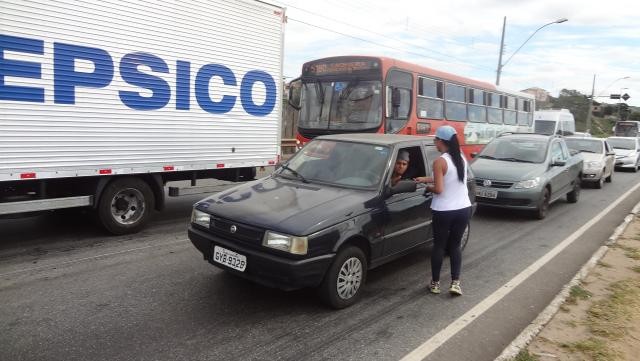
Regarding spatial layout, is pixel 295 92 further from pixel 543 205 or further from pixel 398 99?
pixel 543 205

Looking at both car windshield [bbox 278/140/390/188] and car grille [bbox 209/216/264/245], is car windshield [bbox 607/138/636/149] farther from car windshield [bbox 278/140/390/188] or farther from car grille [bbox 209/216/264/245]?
car grille [bbox 209/216/264/245]

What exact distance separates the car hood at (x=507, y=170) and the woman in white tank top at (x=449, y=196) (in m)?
4.52

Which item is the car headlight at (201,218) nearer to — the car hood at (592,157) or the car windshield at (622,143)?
the car hood at (592,157)

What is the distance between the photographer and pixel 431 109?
12.1 m

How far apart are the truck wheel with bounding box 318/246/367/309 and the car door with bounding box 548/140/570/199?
6.19 m

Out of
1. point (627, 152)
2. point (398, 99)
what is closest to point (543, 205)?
point (398, 99)

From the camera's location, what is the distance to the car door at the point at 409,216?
489cm

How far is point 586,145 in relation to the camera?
15141 mm

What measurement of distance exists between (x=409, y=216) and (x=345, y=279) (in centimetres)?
124

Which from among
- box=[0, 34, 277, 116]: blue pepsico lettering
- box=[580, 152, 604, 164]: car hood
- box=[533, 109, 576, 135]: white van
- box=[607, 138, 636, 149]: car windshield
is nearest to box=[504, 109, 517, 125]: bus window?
box=[580, 152, 604, 164]: car hood

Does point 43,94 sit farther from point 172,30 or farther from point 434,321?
point 434,321

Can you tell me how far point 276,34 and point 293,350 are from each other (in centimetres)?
619

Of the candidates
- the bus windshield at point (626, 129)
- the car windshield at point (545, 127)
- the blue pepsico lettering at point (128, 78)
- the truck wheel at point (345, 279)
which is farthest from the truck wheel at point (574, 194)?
the bus windshield at point (626, 129)

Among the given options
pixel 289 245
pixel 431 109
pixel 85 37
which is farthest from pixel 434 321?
pixel 431 109
